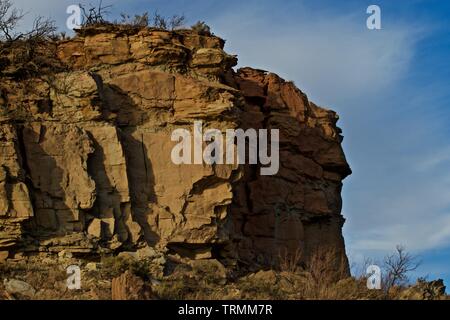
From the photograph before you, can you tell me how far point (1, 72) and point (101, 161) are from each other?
154 inches

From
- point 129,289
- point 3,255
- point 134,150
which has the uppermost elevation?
point 134,150

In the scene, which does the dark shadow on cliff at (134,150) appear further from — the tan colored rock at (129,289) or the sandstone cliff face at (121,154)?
the tan colored rock at (129,289)

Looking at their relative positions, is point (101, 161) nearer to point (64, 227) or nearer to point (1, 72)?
point (64, 227)

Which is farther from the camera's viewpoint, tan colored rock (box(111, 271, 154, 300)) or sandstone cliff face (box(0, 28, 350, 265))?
sandstone cliff face (box(0, 28, 350, 265))

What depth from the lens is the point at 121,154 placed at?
85.5 ft

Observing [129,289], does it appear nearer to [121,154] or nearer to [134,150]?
[121,154]

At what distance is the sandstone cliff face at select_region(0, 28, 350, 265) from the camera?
24875 mm

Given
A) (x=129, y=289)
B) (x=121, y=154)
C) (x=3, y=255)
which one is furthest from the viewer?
(x=121, y=154)

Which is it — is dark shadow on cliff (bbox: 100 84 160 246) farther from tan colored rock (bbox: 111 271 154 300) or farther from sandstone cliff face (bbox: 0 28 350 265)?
tan colored rock (bbox: 111 271 154 300)

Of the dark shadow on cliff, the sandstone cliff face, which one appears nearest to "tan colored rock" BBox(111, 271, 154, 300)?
the sandstone cliff face

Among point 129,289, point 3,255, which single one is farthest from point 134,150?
point 129,289

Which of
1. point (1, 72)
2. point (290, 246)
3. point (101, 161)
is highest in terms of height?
point (1, 72)

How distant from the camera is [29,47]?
27578 millimetres
